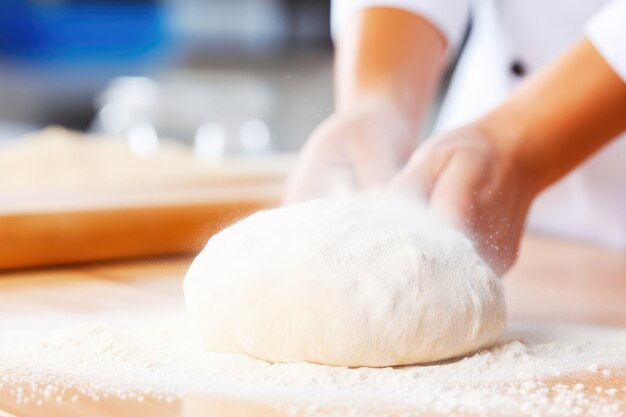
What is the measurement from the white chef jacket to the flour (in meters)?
0.48

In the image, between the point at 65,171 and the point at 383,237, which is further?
the point at 65,171

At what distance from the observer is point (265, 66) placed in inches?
161

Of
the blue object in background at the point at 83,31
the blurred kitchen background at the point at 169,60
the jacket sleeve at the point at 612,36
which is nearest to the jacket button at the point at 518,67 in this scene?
the jacket sleeve at the point at 612,36

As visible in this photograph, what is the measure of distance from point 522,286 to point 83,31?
3.43m

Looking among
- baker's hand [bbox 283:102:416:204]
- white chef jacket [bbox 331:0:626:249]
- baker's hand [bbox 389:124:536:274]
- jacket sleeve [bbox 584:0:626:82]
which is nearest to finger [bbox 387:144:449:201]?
baker's hand [bbox 389:124:536:274]

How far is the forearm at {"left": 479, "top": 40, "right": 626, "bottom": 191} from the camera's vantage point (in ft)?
3.00

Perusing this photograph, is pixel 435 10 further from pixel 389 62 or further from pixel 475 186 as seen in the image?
pixel 475 186

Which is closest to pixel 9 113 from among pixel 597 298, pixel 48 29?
pixel 48 29

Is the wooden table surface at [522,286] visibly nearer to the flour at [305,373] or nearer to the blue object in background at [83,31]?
the flour at [305,373]

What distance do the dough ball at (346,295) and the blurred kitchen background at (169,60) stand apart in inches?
→ 119

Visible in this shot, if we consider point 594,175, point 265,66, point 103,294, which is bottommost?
point 103,294

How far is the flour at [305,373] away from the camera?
63 centimetres

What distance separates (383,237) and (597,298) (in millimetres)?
363

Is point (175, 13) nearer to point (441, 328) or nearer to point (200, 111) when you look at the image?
point (200, 111)
